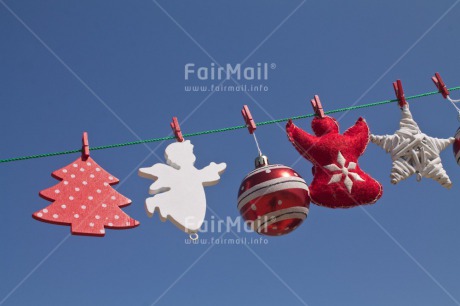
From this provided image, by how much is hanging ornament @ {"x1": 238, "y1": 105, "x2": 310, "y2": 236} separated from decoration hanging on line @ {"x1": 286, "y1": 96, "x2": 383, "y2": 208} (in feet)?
0.37

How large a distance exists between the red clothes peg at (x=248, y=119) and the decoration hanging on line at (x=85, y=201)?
Answer: 2.61 ft

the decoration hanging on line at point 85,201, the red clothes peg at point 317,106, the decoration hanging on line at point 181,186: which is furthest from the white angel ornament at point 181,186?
the red clothes peg at point 317,106

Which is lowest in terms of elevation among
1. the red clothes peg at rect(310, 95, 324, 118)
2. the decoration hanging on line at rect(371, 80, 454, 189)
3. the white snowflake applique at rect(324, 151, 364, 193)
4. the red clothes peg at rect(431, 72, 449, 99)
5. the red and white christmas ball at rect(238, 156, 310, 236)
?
the red and white christmas ball at rect(238, 156, 310, 236)

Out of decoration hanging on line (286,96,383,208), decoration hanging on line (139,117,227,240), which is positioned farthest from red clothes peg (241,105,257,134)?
decoration hanging on line (139,117,227,240)

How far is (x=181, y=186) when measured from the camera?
12.0 feet

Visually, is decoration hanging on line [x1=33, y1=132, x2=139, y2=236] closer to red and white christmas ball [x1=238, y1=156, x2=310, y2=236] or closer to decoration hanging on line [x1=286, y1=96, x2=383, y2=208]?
red and white christmas ball [x1=238, y1=156, x2=310, y2=236]

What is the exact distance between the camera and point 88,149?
3.79 meters

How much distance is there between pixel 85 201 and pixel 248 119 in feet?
3.34

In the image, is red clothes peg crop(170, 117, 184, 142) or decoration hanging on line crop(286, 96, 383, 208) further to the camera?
red clothes peg crop(170, 117, 184, 142)

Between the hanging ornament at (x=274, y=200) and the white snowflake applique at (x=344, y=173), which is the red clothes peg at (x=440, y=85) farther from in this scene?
the hanging ornament at (x=274, y=200)

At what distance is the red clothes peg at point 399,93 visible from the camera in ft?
13.5

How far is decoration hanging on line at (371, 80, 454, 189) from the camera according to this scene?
3887 mm

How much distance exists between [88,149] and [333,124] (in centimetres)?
133

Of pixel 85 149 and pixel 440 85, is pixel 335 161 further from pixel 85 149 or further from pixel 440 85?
pixel 85 149
